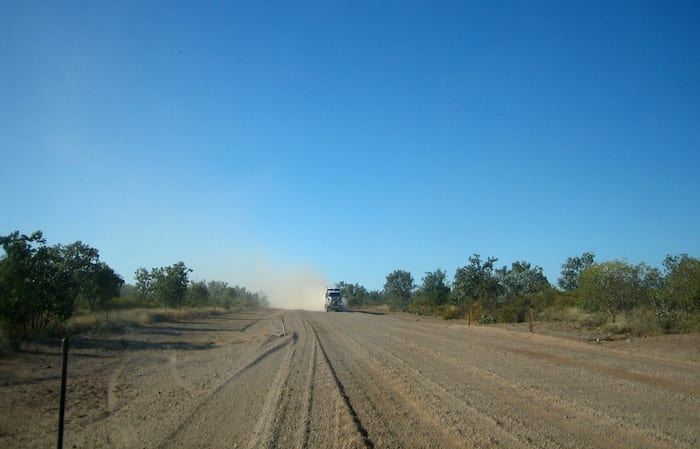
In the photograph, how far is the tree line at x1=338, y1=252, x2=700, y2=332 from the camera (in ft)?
87.1

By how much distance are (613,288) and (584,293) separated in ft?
6.86

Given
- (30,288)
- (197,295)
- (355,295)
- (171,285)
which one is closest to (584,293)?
(30,288)

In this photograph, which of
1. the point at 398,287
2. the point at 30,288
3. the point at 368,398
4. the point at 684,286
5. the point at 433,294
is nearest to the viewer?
the point at 368,398

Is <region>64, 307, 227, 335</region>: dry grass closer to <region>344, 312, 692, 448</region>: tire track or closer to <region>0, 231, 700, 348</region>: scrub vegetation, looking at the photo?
<region>0, 231, 700, 348</region>: scrub vegetation

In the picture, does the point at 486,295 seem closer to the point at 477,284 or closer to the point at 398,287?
Result: the point at 477,284

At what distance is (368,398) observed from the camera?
11516 millimetres

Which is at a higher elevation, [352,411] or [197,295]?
[197,295]

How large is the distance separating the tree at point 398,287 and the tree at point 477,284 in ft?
141

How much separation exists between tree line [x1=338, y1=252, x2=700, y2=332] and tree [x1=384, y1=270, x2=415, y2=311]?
1884 cm

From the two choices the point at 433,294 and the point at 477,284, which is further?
the point at 433,294

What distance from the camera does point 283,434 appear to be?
8.62 metres

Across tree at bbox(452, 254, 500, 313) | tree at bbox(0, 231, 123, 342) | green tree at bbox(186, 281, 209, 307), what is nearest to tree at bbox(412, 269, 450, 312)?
tree at bbox(452, 254, 500, 313)

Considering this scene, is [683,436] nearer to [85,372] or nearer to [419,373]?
[419,373]

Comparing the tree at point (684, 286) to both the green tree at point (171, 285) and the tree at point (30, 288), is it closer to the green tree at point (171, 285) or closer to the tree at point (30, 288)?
the tree at point (30, 288)
